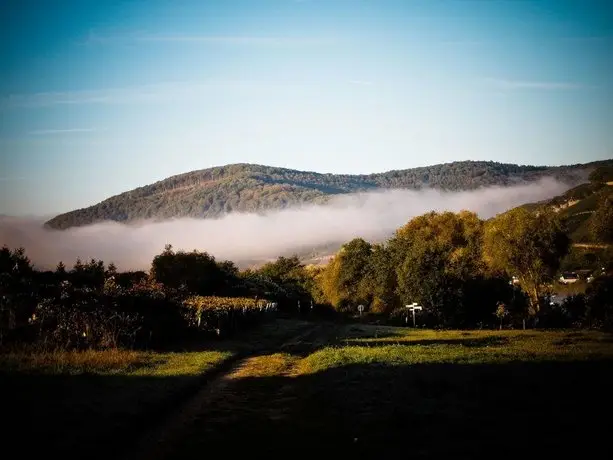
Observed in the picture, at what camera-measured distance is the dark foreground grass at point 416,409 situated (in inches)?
423

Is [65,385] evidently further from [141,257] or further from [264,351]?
[141,257]

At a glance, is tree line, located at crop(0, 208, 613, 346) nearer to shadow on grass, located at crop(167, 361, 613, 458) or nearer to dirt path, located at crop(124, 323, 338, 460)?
dirt path, located at crop(124, 323, 338, 460)

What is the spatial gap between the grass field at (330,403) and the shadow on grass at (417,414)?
1.6 inches

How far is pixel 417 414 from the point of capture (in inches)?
526

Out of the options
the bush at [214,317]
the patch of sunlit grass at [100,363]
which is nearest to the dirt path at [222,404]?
the patch of sunlit grass at [100,363]

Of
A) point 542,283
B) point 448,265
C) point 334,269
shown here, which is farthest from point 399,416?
point 334,269

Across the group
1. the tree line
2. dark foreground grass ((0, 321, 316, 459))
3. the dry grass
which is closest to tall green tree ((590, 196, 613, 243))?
the tree line

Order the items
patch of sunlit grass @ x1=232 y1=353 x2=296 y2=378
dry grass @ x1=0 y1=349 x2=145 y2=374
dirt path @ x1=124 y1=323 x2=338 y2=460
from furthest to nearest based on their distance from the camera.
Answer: patch of sunlit grass @ x1=232 y1=353 x2=296 y2=378 → dry grass @ x1=0 y1=349 x2=145 y2=374 → dirt path @ x1=124 y1=323 x2=338 y2=460

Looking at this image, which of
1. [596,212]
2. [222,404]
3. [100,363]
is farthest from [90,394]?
[596,212]

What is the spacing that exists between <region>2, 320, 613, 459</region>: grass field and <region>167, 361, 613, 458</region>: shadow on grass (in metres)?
0.04

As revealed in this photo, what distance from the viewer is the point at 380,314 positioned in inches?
3091

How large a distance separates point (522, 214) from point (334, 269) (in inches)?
1513

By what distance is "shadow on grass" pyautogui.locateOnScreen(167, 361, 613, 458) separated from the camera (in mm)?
10695

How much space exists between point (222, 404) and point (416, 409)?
6152 millimetres
